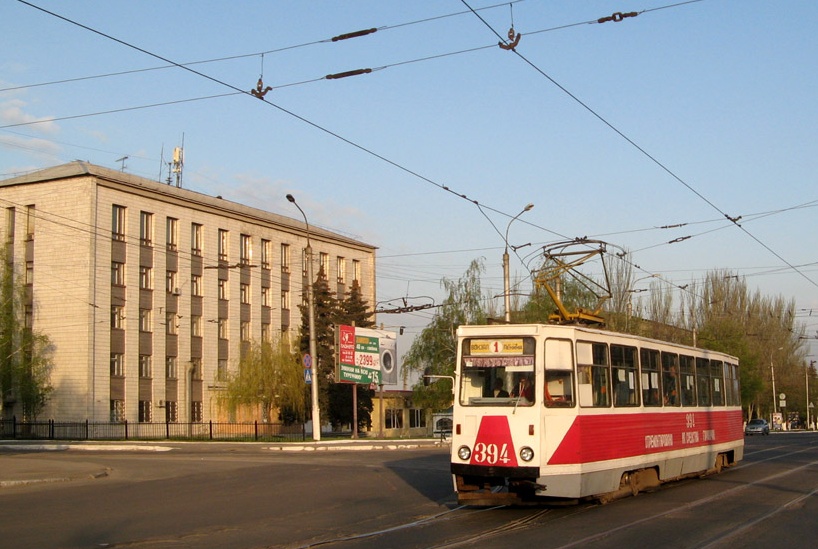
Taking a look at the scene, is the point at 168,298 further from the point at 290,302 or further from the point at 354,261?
the point at 354,261

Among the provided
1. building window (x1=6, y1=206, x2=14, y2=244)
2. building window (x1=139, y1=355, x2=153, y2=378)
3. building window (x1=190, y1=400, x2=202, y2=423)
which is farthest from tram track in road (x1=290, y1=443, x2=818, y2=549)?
building window (x1=6, y1=206, x2=14, y2=244)

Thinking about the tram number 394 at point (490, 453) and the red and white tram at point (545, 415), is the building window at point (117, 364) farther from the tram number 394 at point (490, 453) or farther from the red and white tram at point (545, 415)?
the tram number 394 at point (490, 453)

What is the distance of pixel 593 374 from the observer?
1432cm

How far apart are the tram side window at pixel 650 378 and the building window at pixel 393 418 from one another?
5635cm

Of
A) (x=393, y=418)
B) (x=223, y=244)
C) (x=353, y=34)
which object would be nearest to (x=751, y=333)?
(x=393, y=418)

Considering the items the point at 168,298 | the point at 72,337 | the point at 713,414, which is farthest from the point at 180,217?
the point at 713,414

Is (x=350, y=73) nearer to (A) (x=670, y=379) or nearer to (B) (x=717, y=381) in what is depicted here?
(A) (x=670, y=379)

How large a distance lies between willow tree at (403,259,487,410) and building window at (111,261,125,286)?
17890mm

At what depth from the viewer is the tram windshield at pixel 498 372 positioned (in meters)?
13.5

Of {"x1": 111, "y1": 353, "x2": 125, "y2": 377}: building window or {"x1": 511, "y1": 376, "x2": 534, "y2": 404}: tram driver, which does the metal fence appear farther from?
{"x1": 511, "y1": 376, "x2": 534, "y2": 404}: tram driver

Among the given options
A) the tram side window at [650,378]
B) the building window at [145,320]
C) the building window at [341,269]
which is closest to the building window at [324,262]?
the building window at [341,269]

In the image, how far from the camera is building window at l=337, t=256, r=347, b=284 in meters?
73.2

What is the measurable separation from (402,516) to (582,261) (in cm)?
1110

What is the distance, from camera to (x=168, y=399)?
57062 millimetres
